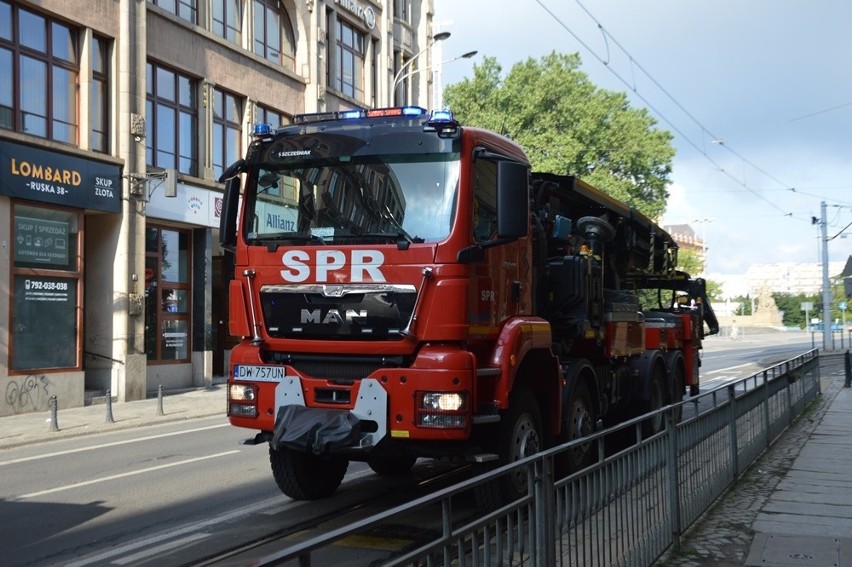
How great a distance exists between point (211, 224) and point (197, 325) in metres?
2.77

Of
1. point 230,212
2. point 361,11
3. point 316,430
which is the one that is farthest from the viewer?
point 361,11

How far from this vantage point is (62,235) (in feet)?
64.9

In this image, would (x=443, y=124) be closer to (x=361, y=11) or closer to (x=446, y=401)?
(x=446, y=401)

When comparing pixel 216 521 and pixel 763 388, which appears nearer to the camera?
pixel 216 521

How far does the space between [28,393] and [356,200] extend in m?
13.6

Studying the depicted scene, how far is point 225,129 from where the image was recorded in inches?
1044

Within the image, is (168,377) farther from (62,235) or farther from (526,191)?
(526,191)

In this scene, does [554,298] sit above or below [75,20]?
below

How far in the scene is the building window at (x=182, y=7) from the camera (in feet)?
77.2

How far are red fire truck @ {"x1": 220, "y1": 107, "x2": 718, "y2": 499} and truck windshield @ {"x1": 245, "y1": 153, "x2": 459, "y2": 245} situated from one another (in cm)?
1

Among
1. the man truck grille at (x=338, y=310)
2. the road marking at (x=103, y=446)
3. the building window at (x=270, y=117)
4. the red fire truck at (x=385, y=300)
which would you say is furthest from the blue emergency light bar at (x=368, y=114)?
the building window at (x=270, y=117)

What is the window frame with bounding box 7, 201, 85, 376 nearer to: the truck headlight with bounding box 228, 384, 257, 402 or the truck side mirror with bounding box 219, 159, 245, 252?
the truck side mirror with bounding box 219, 159, 245, 252

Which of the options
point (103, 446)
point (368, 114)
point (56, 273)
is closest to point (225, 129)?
point (56, 273)

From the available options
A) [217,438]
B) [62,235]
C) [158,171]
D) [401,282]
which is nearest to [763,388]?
[401,282]
